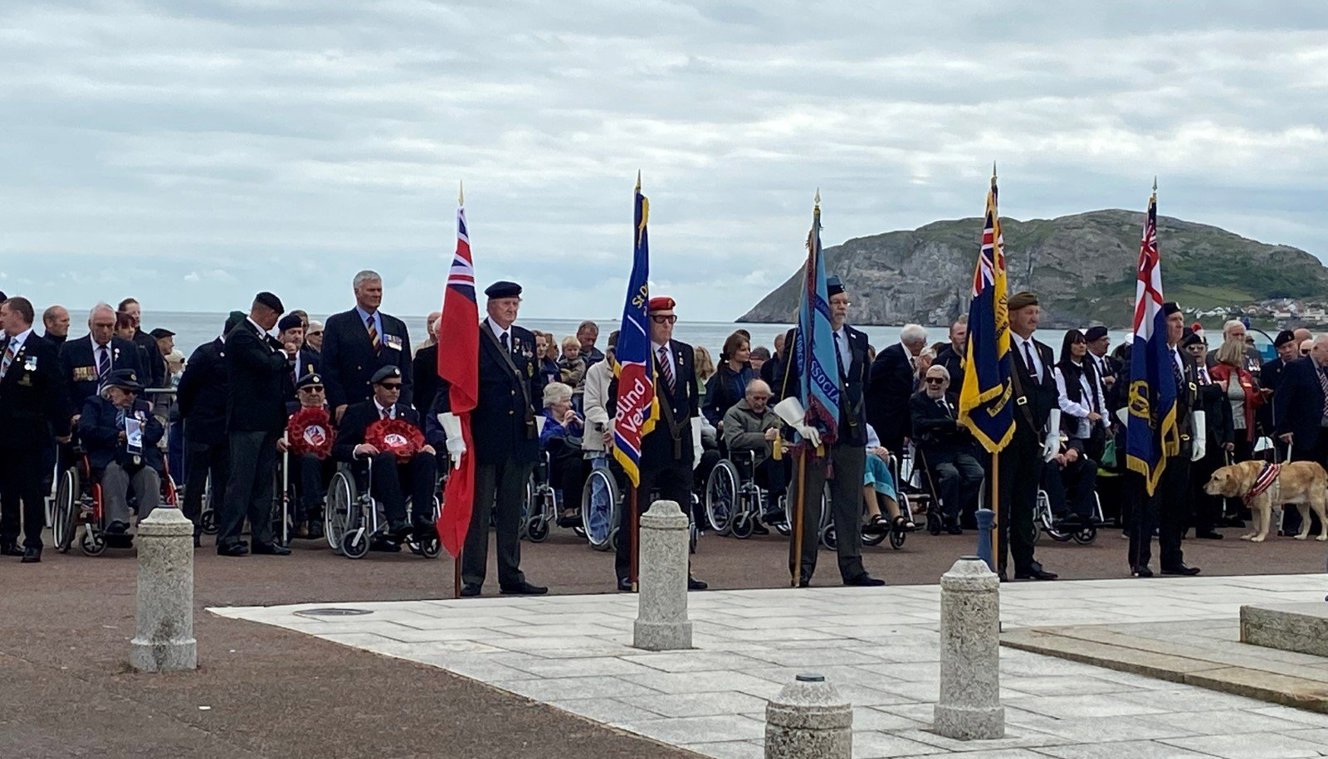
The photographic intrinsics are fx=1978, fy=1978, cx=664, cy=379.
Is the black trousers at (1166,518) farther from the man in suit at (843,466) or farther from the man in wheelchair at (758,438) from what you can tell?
the man in wheelchair at (758,438)

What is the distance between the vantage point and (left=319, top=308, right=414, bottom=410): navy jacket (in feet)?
56.8

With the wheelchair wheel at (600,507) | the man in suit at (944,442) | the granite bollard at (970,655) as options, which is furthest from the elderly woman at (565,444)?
the granite bollard at (970,655)

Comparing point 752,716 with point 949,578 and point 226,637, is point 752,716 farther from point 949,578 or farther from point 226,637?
point 226,637

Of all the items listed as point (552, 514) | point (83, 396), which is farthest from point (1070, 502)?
point (83, 396)

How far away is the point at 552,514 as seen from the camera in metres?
19.4

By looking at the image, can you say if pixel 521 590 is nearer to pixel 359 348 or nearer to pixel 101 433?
pixel 359 348

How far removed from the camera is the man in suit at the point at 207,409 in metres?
17.3

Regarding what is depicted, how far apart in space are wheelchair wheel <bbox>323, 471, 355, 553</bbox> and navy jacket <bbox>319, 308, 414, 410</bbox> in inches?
29.0

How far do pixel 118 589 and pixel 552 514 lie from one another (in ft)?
20.8

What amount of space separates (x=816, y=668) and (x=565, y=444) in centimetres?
918

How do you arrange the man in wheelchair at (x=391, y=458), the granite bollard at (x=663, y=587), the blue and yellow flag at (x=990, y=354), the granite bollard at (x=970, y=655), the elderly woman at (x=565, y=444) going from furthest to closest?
the elderly woman at (x=565, y=444) → the man in wheelchair at (x=391, y=458) → the blue and yellow flag at (x=990, y=354) → the granite bollard at (x=663, y=587) → the granite bollard at (x=970, y=655)

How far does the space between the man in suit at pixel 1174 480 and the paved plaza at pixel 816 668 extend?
5.70ft

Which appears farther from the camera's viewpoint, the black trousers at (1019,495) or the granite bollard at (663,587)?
the black trousers at (1019,495)

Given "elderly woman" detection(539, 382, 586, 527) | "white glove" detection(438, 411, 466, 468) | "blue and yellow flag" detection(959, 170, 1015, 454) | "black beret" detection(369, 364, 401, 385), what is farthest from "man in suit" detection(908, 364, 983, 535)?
"white glove" detection(438, 411, 466, 468)
